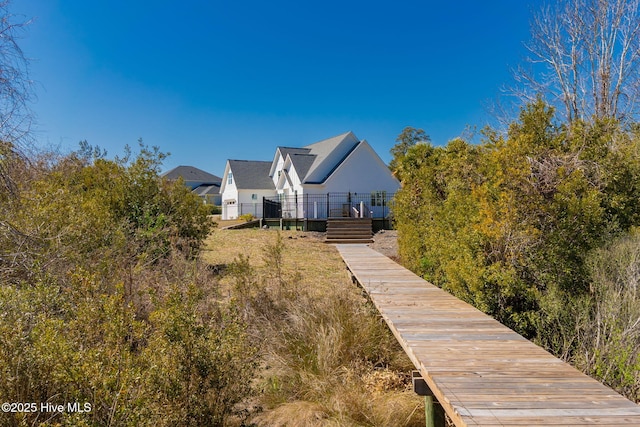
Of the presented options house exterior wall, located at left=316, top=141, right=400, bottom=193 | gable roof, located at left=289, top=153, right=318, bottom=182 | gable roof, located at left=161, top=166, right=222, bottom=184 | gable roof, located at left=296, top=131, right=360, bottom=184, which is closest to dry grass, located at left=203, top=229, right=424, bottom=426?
house exterior wall, located at left=316, top=141, right=400, bottom=193

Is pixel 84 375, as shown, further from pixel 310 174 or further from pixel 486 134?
pixel 310 174

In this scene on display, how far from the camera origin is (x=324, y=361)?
4.27 metres

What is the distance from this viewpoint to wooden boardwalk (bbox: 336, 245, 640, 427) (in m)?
2.23

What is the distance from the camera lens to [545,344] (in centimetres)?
442

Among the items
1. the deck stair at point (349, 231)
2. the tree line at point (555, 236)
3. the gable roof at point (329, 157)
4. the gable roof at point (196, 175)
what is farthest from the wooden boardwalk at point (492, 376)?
the gable roof at point (196, 175)

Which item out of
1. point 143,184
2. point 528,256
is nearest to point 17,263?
point 143,184

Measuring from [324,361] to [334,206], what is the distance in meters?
23.7

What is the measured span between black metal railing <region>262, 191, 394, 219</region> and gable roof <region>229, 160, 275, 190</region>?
27.8 feet

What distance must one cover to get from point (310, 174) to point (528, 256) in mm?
24011

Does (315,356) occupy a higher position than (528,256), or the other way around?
(528,256)

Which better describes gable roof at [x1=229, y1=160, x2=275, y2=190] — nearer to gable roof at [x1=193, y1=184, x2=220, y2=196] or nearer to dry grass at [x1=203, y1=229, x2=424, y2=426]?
gable roof at [x1=193, y1=184, x2=220, y2=196]

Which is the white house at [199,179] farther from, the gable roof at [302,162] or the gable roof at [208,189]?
the gable roof at [302,162]

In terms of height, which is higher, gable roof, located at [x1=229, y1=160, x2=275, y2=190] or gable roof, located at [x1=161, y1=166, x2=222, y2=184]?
gable roof, located at [x1=161, y1=166, x2=222, y2=184]

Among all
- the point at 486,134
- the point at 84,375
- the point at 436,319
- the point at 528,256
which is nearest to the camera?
the point at 84,375
